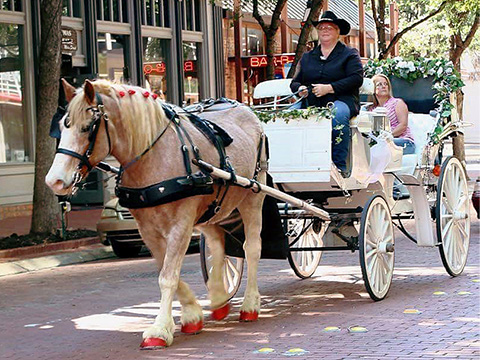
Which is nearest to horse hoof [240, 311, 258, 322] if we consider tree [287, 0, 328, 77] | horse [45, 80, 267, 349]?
horse [45, 80, 267, 349]

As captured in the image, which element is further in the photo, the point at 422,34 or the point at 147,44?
the point at 422,34

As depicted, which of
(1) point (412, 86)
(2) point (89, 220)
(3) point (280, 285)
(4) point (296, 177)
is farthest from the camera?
(2) point (89, 220)

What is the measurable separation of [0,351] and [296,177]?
128 inches

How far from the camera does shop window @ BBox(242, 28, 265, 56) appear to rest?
3262 centimetres

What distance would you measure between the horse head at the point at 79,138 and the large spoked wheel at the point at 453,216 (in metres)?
4.65

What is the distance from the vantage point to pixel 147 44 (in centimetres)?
2653

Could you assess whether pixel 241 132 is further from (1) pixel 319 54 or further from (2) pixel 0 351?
(2) pixel 0 351

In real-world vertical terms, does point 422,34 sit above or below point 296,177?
above

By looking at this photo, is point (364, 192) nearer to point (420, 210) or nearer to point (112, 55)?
point (420, 210)

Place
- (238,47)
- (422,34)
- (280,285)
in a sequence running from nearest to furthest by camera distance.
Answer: (280,285), (238,47), (422,34)

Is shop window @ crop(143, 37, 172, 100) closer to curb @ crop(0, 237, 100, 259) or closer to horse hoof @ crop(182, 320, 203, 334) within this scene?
curb @ crop(0, 237, 100, 259)

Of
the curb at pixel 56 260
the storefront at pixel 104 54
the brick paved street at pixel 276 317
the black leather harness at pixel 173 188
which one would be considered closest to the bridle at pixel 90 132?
the black leather harness at pixel 173 188

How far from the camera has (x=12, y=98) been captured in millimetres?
22359

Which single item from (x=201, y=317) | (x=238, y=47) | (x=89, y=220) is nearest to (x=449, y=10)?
(x=238, y=47)
